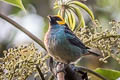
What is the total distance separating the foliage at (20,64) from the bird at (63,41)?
0.86 feet

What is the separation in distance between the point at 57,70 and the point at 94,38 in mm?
139

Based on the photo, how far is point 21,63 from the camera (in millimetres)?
856

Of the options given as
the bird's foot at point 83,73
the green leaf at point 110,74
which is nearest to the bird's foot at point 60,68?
the bird's foot at point 83,73

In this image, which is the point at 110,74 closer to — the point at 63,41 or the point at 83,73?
the point at 83,73

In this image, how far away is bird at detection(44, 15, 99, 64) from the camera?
47.4 inches

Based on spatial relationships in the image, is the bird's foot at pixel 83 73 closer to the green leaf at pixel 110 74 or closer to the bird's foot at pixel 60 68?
the bird's foot at pixel 60 68

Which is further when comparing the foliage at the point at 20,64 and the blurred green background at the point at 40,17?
the blurred green background at the point at 40,17

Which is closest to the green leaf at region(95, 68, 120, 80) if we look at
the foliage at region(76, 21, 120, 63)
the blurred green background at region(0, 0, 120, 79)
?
the foliage at region(76, 21, 120, 63)

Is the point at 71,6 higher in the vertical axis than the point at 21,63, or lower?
higher

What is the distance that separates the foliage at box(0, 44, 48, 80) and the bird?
0.26 meters

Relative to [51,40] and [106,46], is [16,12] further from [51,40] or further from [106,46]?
[106,46]

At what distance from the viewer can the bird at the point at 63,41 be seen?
1.20 meters

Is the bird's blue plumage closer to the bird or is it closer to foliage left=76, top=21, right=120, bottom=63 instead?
the bird

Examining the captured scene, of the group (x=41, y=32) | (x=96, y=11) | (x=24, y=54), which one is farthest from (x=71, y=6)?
(x=96, y=11)
